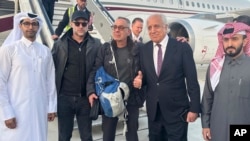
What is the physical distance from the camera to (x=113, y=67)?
311cm

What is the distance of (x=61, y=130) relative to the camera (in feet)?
11.0

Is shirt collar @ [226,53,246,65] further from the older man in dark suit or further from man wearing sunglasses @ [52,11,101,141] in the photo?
man wearing sunglasses @ [52,11,101,141]

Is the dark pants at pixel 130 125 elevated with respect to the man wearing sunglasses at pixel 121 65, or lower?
lower

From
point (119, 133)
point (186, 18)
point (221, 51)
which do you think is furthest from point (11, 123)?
point (186, 18)

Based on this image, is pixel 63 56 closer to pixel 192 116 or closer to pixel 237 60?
pixel 192 116

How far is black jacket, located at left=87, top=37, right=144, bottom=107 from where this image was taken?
122 inches

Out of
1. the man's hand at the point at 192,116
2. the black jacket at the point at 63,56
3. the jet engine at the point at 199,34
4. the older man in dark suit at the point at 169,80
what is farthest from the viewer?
the jet engine at the point at 199,34

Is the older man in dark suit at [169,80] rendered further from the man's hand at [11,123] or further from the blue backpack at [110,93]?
the man's hand at [11,123]

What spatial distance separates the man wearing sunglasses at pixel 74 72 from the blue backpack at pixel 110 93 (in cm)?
26

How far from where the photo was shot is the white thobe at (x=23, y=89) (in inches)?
105

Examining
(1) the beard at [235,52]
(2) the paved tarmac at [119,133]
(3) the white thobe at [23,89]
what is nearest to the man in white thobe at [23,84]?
(3) the white thobe at [23,89]

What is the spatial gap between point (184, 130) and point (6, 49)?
6.10 ft

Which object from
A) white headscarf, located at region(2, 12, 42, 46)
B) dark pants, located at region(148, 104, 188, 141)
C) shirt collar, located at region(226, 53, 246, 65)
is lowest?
dark pants, located at region(148, 104, 188, 141)

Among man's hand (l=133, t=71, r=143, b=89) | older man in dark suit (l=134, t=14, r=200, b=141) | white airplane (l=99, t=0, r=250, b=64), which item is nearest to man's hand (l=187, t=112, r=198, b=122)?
older man in dark suit (l=134, t=14, r=200, b=141)
